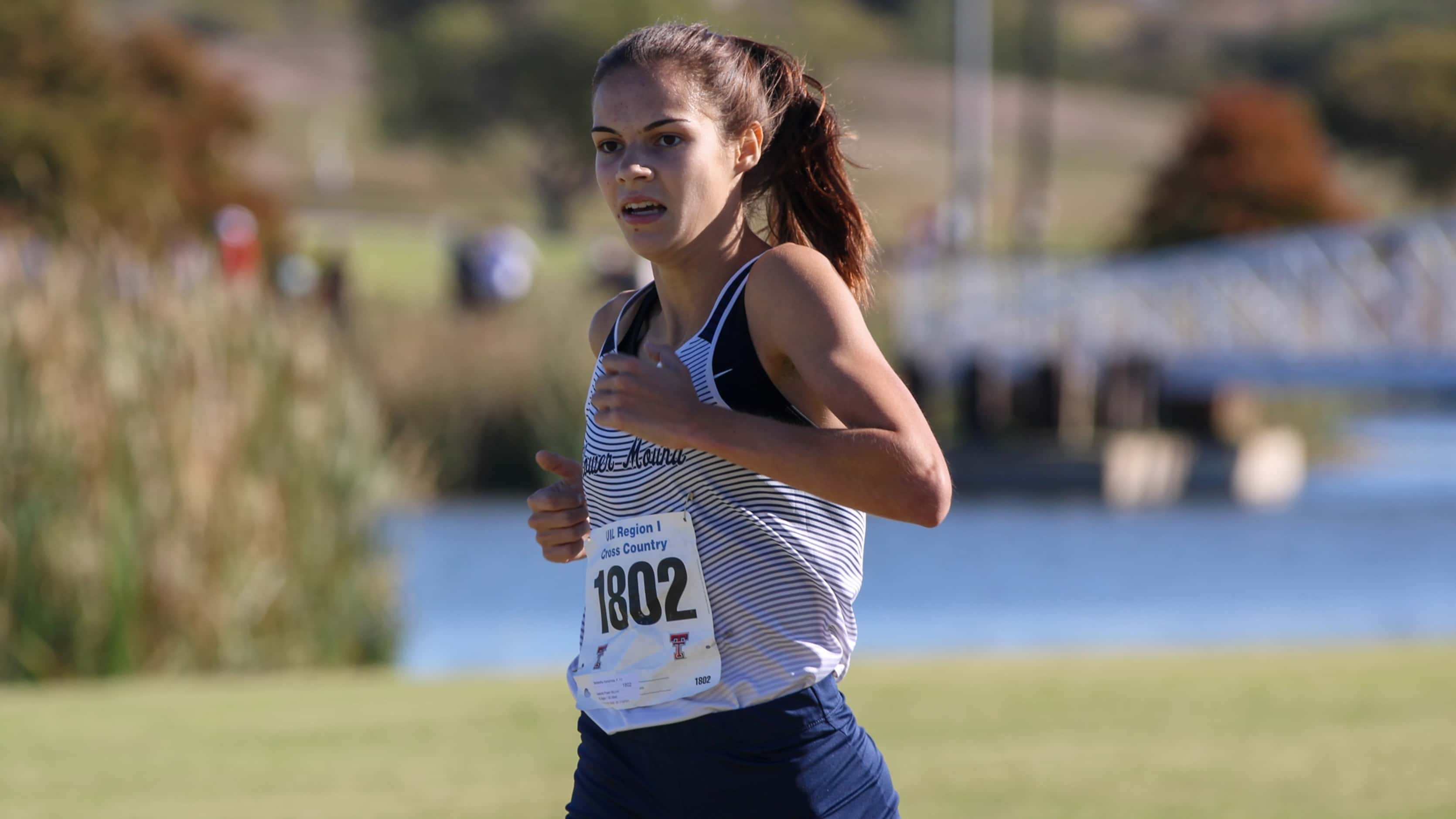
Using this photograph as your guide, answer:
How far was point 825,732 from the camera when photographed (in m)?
2.96

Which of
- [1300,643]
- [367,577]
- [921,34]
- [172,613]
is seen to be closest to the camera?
[172,613]

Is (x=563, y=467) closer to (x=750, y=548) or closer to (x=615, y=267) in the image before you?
(x=750, y=548)

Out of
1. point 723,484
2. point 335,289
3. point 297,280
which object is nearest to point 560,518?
point 723,484

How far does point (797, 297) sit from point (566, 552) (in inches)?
30.7

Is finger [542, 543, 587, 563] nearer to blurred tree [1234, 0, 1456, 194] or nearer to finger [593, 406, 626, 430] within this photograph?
finger [593, 406, 626, 430]

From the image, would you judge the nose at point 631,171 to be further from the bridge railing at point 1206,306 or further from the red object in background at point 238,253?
the bridge railing at point 1206,306

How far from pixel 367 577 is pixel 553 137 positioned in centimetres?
6402

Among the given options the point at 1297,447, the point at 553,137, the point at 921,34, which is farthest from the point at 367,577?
the point at 921,34

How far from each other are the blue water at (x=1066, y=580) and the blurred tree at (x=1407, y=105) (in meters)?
51.2

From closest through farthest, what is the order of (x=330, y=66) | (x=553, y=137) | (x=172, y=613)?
(x=172, y=613)
(x=553, y=137)
(x=330, y=66)

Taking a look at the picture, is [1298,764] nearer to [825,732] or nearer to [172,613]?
[825,732]

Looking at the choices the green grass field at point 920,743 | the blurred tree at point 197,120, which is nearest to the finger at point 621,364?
the green grass field at point 920,743

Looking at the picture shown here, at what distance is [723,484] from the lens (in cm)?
291

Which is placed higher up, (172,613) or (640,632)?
(640,632)
